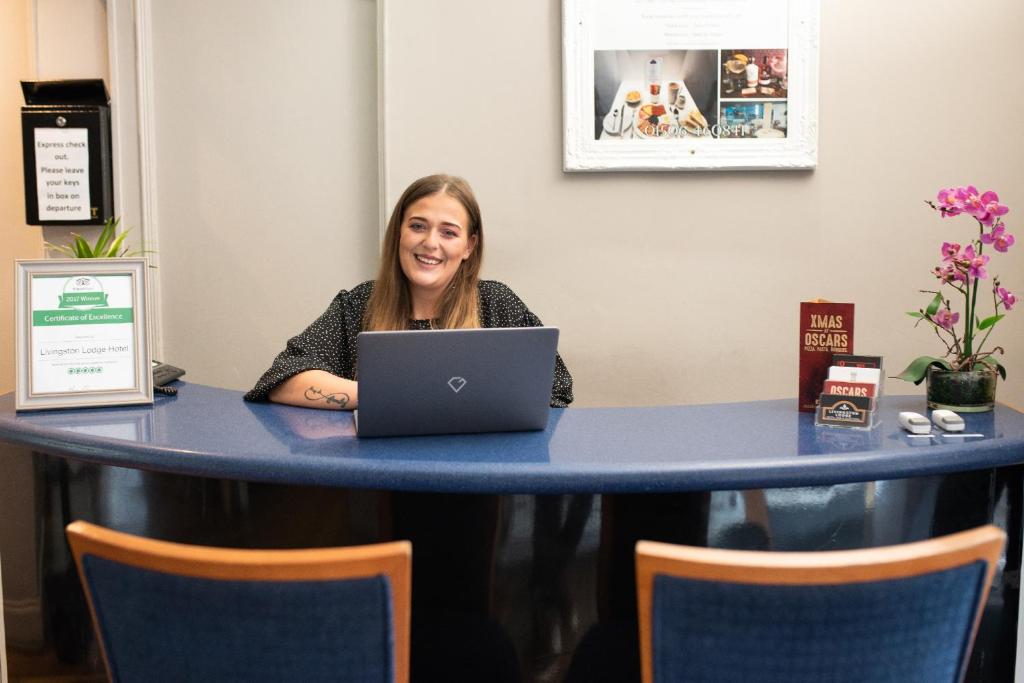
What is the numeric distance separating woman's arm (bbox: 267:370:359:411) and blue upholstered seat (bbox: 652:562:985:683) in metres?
1.08

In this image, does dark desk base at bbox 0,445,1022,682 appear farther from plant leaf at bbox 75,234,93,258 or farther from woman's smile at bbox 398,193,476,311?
woman's smile at bbox 398,193,476,311

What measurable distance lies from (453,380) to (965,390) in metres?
1.11

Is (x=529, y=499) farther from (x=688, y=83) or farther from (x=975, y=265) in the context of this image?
(x=688, y=83)

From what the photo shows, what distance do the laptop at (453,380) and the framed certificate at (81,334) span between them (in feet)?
1.89

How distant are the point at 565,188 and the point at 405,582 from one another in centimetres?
216

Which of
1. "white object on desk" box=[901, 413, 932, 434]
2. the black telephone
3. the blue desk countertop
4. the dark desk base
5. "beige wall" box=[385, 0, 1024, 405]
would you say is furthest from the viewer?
"beige wall" box=[385, 0, 1024, 405]

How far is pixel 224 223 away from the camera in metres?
3.10

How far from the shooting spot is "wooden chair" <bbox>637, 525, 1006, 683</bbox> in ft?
3.32

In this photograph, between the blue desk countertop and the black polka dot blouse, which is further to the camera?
the black polka dot blouse

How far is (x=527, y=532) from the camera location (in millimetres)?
Answer: 1545

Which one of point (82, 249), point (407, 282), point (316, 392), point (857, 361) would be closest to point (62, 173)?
point (82, 249)

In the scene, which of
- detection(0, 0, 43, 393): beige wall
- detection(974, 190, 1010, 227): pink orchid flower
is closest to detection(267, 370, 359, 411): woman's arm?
detection(974, 190, 1010, 227): pink orchid flower

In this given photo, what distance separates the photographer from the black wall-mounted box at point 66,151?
2.90m

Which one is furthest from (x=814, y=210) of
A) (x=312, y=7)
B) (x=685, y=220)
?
(x=312, y=7)
